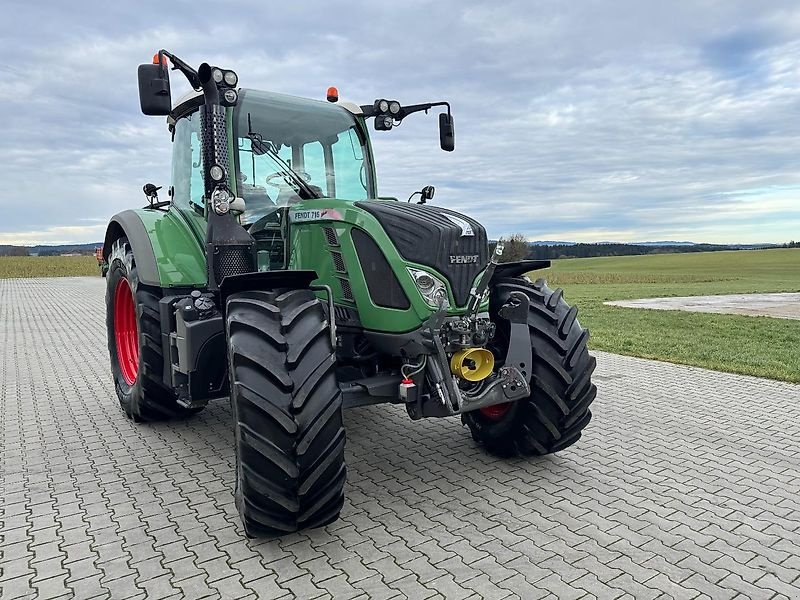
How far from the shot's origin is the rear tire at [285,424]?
3107 millimetres

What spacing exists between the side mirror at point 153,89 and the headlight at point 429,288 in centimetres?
182

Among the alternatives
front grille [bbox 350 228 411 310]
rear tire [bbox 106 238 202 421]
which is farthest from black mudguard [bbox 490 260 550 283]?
rear tire [bbox 106 238 202 421]

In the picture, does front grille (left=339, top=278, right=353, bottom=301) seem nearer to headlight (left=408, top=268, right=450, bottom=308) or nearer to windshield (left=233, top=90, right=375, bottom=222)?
headlight (left=408, top=268, right=450, bottom=308)

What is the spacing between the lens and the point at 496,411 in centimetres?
450

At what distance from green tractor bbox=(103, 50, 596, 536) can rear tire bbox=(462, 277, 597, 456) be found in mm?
13

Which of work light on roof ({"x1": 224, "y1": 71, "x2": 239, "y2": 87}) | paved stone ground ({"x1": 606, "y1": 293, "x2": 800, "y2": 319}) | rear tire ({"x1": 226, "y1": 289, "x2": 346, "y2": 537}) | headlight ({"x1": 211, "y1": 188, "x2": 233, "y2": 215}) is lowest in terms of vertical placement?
paved stone ground ({"x1": 606, "y1": 293, "x2": 800, "y2": 319})

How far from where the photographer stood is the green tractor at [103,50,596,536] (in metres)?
3.18

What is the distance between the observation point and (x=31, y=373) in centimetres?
800

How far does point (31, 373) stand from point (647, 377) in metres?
7.73

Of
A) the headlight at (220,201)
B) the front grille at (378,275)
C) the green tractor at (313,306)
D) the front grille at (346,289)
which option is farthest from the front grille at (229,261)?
the front grille at (378,275)

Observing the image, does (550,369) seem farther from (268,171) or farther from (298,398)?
(268,171)

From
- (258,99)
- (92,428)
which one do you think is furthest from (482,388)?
(92,428)

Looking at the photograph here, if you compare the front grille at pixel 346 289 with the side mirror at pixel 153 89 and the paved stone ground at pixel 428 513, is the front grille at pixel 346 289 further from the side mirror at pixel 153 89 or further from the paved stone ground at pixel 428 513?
the side mirror at pixel 153 89

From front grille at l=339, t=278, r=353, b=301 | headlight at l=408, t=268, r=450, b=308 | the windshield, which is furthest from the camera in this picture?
the windshield
